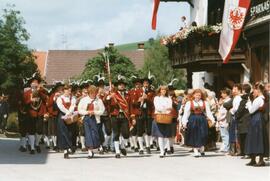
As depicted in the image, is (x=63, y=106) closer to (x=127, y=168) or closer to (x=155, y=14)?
(x=127, y=168)

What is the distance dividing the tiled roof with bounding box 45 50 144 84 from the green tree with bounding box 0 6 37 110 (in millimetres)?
18398

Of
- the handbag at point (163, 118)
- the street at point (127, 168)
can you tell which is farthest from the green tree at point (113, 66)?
the handbag at point (163, 118)

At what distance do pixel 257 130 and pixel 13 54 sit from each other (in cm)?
4292

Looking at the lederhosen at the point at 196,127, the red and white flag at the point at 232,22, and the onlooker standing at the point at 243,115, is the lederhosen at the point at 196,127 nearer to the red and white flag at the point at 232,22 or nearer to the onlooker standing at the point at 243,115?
the onlooker standing at the point at 243,115

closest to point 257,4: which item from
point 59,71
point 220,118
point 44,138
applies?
point 220,118

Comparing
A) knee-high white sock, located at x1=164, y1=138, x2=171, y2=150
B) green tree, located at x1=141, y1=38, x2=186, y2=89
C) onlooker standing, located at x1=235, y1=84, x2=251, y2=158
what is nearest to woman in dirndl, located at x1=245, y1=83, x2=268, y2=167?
onlooker standing, located at x1=235, y1=84, x2=251, y2=158

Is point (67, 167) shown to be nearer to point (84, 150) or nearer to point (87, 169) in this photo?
point (87, 169)

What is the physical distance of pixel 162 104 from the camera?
16.3 meters

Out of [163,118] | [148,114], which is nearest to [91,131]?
[163,118]

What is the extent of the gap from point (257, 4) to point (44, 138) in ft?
26.3

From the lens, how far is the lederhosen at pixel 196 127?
16109 mm

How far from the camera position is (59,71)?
255 feet

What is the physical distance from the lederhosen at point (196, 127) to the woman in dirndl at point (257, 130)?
2.40m

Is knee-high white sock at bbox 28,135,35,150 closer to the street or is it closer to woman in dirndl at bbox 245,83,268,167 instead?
the street
